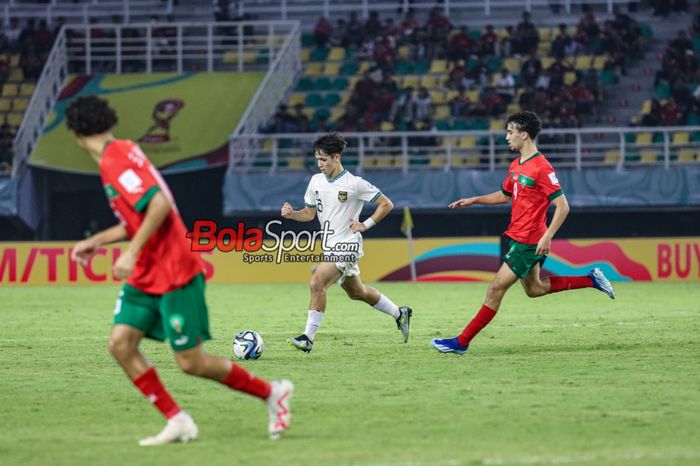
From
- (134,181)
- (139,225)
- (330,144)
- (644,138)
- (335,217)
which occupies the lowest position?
(644,138)

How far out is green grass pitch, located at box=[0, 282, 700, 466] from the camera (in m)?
7.08

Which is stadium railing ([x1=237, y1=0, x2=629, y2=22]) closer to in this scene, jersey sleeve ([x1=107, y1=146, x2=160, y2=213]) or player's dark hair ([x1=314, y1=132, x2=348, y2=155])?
player's dark hair ([x1=314, y1=132, x2=348, y2=155])

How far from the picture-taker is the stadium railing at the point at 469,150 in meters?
30.0

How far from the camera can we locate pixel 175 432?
7312 mm

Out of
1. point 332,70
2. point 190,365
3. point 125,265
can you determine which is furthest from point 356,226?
point 332,70

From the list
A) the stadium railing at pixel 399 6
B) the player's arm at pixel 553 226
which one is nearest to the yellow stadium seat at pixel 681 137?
the stadium railing at pixel 399 6

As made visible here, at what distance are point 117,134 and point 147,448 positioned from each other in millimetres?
26366

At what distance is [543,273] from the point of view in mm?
27047

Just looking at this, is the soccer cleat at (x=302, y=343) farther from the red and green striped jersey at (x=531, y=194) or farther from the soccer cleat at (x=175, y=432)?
the soccer cleat at (x=175, y=432)

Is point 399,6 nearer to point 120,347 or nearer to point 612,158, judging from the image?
point 612,158

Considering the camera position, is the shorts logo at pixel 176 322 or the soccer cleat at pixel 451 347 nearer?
the shorts logo at pixel 176 322

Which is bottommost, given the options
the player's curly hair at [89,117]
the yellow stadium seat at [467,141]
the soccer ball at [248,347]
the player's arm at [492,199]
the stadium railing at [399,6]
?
the yellow stadium seat at [467,141]

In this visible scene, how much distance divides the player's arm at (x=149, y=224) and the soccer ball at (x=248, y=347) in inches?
191

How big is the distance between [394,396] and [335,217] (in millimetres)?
3746
